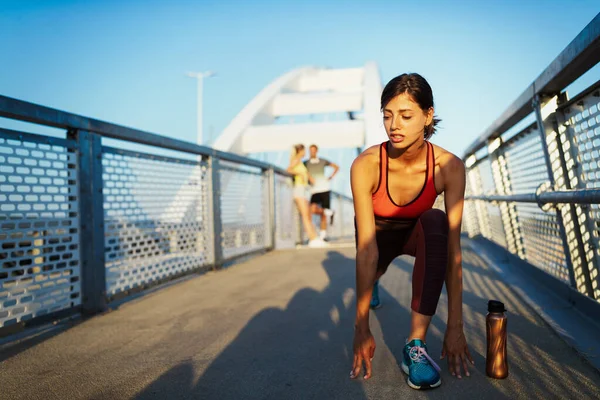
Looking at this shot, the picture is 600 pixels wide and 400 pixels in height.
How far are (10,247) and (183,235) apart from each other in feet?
6.61

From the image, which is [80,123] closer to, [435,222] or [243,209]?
[435,222]

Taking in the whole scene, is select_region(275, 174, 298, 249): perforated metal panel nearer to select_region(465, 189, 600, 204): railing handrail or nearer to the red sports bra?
select_region(465, 189, 600, 204): railing handrail

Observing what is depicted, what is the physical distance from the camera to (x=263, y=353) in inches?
87.0

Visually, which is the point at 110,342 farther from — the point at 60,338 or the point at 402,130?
the point at 402,130

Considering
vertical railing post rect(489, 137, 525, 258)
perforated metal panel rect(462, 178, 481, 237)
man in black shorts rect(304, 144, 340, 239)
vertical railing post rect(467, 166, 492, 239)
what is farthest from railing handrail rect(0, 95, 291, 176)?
perforated metal panel rect(462, 178, 481, 237)

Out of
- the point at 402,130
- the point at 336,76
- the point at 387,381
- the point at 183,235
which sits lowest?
the point at 387,381

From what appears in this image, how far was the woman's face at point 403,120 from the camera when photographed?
1955mm

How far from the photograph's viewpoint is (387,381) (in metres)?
1.82

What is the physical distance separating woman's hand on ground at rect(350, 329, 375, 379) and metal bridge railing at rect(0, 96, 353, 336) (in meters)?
1.77

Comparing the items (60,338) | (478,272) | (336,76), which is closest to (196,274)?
(60,338)

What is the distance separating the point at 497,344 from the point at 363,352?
1.65 ft

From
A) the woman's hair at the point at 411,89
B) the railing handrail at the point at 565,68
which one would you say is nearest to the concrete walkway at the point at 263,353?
the woman's hair at the point at 411,89

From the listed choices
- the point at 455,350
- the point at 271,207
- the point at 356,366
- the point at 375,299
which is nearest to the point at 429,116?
the point at 455,350

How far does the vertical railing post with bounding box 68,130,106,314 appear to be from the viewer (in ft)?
9.70
